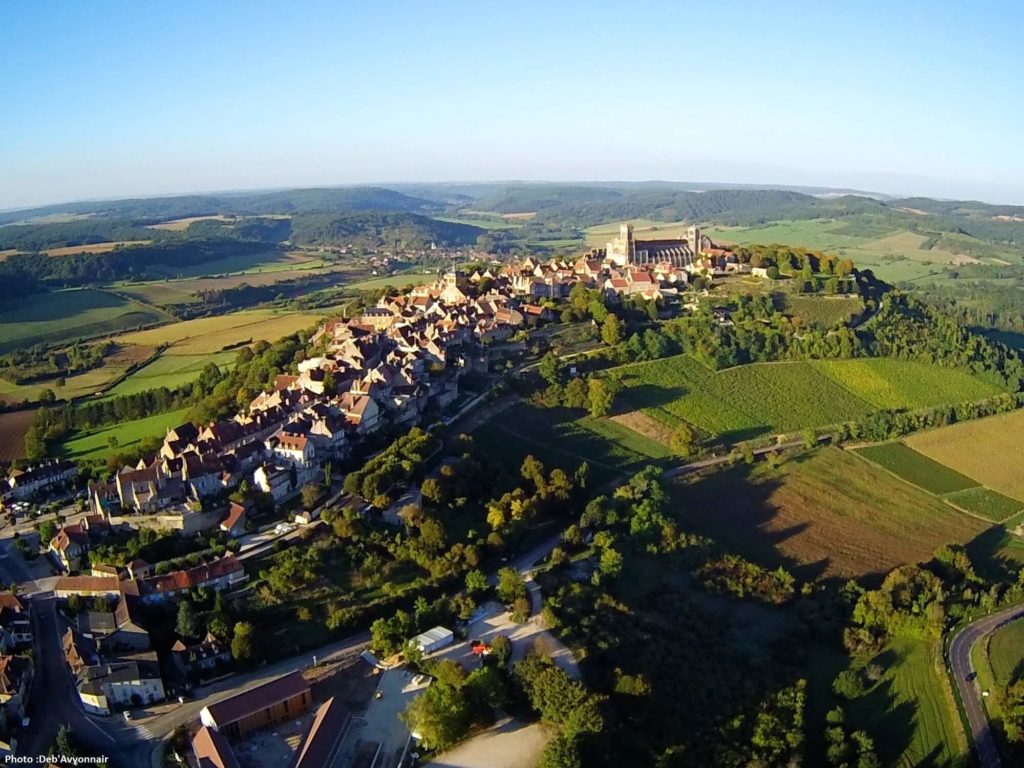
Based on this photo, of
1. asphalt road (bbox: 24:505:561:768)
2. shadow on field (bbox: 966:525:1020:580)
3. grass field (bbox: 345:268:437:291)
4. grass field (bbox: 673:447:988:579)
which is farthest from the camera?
grass field (bbox: 345:268:437:291)

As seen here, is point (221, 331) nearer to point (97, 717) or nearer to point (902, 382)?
point (97, 717)

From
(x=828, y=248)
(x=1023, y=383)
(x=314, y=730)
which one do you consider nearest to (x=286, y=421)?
(x=314, y=730)

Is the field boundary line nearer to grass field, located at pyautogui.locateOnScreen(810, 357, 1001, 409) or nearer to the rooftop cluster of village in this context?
the rooftop cluster of village

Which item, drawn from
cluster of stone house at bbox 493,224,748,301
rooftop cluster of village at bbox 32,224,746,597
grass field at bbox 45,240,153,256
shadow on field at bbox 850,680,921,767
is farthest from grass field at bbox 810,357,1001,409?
grass field at bbox 45,240,153,256

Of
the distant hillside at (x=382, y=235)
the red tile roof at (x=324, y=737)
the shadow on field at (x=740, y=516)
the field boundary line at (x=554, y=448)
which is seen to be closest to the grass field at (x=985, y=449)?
the shadow on field at (x=740, y=516)

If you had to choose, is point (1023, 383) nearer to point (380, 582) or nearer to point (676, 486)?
point (676, 486)

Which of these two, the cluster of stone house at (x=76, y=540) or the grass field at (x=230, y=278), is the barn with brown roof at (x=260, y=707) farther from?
the grass field at (x=230, y=278)
